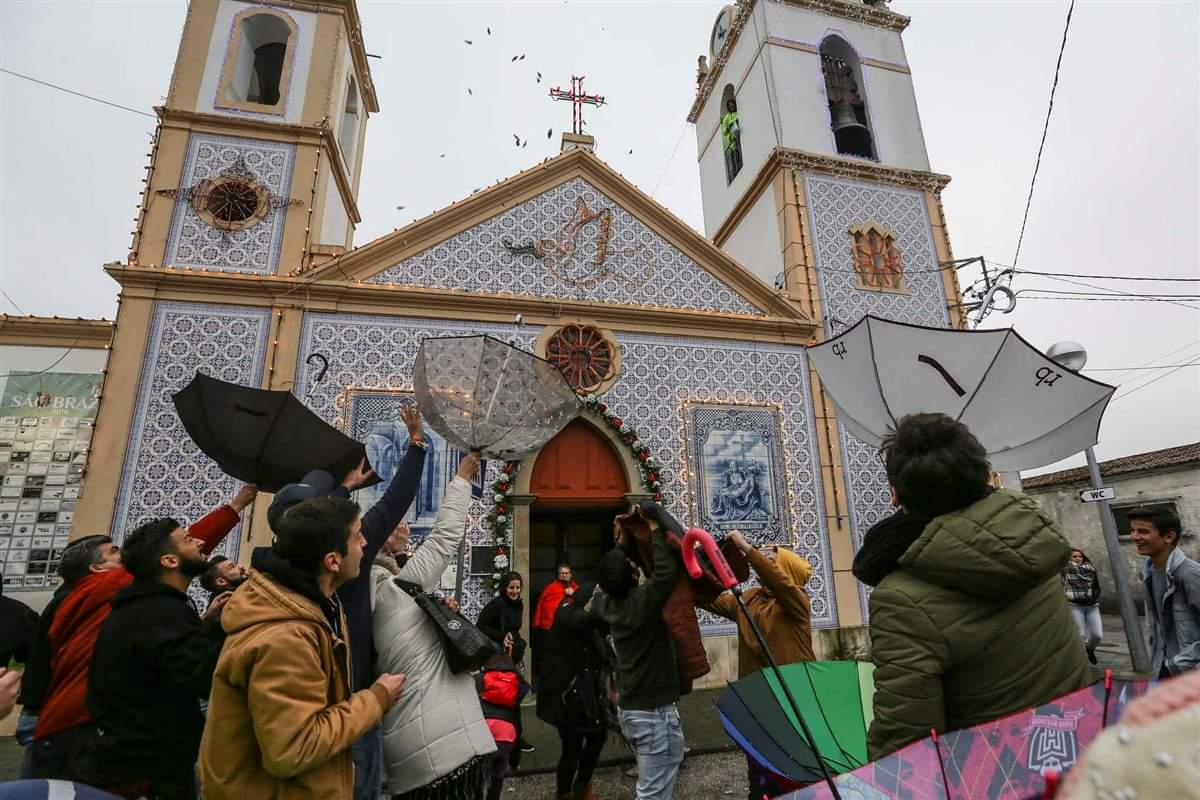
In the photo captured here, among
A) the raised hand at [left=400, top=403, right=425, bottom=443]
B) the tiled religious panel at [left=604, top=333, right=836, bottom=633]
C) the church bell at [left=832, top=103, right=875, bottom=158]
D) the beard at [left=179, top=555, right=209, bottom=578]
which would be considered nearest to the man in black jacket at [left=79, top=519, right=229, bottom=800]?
the beard at [left=179, top=555, right=209, bottom=578]

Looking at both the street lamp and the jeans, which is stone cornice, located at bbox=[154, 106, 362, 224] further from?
the jeans

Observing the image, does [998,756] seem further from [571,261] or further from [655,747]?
[571,261]

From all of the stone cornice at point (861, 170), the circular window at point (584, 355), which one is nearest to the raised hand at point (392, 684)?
the circular window at point (584, 355)

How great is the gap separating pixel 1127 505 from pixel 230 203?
69.9 ft

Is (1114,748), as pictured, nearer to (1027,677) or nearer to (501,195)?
(1027,677)

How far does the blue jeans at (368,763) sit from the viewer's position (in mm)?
2445

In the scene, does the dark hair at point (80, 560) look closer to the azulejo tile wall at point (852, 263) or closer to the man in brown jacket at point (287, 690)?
the man in brown jacket at point (287, 690)

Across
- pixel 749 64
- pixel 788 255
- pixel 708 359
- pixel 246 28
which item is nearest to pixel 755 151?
pixel 749 64

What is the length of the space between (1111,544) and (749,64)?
11.3 metres

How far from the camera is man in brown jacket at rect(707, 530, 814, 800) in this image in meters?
3.12

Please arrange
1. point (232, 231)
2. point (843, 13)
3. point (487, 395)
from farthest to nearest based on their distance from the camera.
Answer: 1. point (843, 13)
2. point (232, 231)
3. point (487, 395)

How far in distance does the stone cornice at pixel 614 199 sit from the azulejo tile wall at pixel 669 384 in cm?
112

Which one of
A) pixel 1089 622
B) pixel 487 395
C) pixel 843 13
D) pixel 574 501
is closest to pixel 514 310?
pixel 574 501

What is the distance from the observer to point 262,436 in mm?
3820
